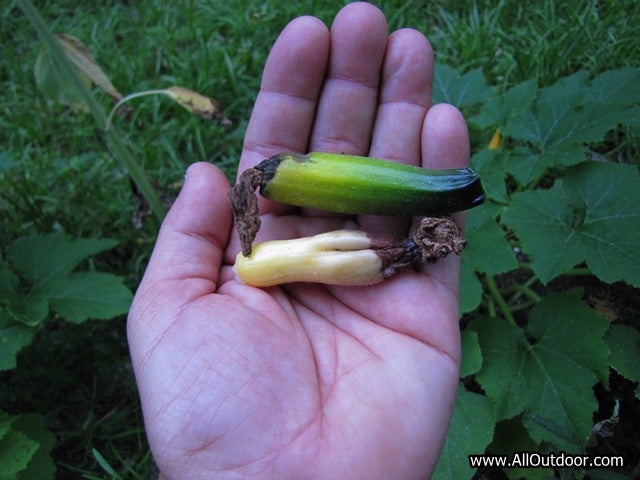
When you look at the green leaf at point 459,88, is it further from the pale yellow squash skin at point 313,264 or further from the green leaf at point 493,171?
the pale yellow squash skin at point 313,264

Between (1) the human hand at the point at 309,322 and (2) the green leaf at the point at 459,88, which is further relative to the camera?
(2) the green leaf at the point at 459,88

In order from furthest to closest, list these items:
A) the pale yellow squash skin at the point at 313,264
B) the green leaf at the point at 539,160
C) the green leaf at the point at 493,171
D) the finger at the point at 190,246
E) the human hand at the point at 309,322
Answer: the green leaf at the point at 493,171
the green leaf at the point at 539,160
the pale yellow squash skin at the point at 313,264
the finger at the point at 190,246
the human hand at the point at 309,322

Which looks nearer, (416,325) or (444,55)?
(416,325)

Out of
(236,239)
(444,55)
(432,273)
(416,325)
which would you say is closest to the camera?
(416,325)

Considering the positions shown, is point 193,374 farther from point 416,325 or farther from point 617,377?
point 617,377

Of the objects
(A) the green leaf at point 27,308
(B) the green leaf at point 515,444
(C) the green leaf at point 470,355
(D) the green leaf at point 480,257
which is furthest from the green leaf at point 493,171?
(A) the green leaf at point 27,308

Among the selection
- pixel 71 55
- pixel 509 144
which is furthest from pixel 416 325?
pixel 71 55

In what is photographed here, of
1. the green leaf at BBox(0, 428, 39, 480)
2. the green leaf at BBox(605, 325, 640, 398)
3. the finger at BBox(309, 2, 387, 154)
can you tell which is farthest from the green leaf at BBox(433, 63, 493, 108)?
the green leaf at BBox(0, 428, 39, 480)

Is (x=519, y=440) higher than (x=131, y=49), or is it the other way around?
(x=131, y=49)
